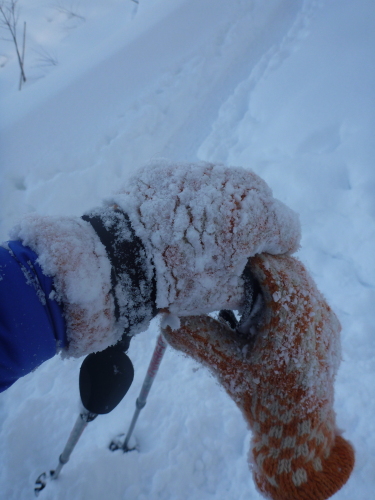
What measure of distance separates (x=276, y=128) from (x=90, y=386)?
195 cm

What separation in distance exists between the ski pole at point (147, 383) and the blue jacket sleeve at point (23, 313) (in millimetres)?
381

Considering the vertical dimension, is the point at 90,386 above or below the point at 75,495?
above

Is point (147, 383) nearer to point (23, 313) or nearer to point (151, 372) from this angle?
point (151, 372)

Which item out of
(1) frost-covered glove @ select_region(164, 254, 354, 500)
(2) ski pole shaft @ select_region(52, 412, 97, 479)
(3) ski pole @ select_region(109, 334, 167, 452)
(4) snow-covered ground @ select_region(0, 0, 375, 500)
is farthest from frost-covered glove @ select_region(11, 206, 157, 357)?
(4) snow-covered ground @ select_region(0, 0, 375, 500)

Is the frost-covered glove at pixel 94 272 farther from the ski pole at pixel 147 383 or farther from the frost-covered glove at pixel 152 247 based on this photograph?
the ski pole at pixel 147 383

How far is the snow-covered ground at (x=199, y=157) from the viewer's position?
110cm

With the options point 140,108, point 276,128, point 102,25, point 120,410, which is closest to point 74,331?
point 120,410

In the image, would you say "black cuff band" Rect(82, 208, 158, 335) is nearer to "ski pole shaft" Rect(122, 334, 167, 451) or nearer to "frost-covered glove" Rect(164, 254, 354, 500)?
"frost-covered glove" Rect(164, 254, 354, 500)

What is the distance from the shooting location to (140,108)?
230cm

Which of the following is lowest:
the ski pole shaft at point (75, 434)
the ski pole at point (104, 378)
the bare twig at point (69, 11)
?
the ski pole shaft at point (75, 434)

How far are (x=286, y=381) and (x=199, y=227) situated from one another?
0.31 metres

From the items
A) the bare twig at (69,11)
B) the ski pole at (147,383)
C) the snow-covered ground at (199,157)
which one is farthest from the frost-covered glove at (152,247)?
the bare twig at (69,11)

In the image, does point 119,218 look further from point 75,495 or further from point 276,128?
point 276,128

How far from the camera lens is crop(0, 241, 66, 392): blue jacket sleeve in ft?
1.23
